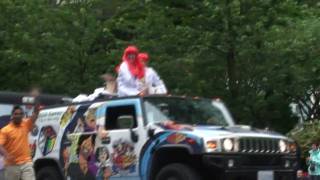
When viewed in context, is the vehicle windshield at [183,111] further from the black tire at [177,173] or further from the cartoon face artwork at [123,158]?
the black tire at [177,173]

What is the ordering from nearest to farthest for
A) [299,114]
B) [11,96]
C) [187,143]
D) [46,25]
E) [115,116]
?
1. [187,143]
2. [115,116]
3. [11,96]
4. [46,25]
5. [299,114]

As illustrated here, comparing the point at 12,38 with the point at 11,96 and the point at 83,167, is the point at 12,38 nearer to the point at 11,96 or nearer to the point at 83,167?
the point at 11,96

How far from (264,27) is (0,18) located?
793cm

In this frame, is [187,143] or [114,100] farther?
[114,100]

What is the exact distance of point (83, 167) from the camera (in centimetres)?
1231

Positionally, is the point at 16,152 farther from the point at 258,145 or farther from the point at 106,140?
the point at 258,145

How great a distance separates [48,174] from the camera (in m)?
13.2

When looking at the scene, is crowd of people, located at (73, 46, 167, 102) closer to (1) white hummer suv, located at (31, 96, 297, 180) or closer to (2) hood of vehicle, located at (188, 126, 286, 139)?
(1) white hummer suv, located at (31, 96, 297, 180)

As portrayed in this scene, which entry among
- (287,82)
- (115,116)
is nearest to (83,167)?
(115,116)

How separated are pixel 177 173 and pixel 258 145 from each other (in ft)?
4.33

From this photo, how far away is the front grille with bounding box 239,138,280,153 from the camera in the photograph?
10.8 metres

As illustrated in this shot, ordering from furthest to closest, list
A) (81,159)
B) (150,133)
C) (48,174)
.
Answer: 1. (48,174)
2. (81,159)
3. (150,133)

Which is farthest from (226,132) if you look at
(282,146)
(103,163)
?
(103,163)

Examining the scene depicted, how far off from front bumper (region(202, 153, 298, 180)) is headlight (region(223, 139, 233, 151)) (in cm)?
10
